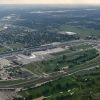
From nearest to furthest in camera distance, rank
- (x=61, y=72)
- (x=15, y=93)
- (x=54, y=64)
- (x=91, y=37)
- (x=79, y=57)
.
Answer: (x=15, y=93) < (x=61, y=72) < (x=54, y=64) < (x=79, y=57) < (x=91, y=37)

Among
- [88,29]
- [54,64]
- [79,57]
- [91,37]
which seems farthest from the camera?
[88,29]

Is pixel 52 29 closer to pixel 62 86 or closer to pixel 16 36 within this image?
pixel 16 36

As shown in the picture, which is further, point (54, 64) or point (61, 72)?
point (54, 64)

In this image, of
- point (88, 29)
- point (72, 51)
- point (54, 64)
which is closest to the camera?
point (54, 64)

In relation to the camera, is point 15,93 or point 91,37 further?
point 91,37

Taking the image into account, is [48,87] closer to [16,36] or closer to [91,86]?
[91,86]

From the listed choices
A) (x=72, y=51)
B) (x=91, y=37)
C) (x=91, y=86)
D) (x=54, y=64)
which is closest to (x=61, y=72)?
(x=54, y=64)

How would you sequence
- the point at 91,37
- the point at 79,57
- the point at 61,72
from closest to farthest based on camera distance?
the point at 61,72
the point at 79,57
the point at 91,37

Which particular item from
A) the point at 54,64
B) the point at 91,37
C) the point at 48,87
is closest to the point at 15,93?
the point at 48,87
